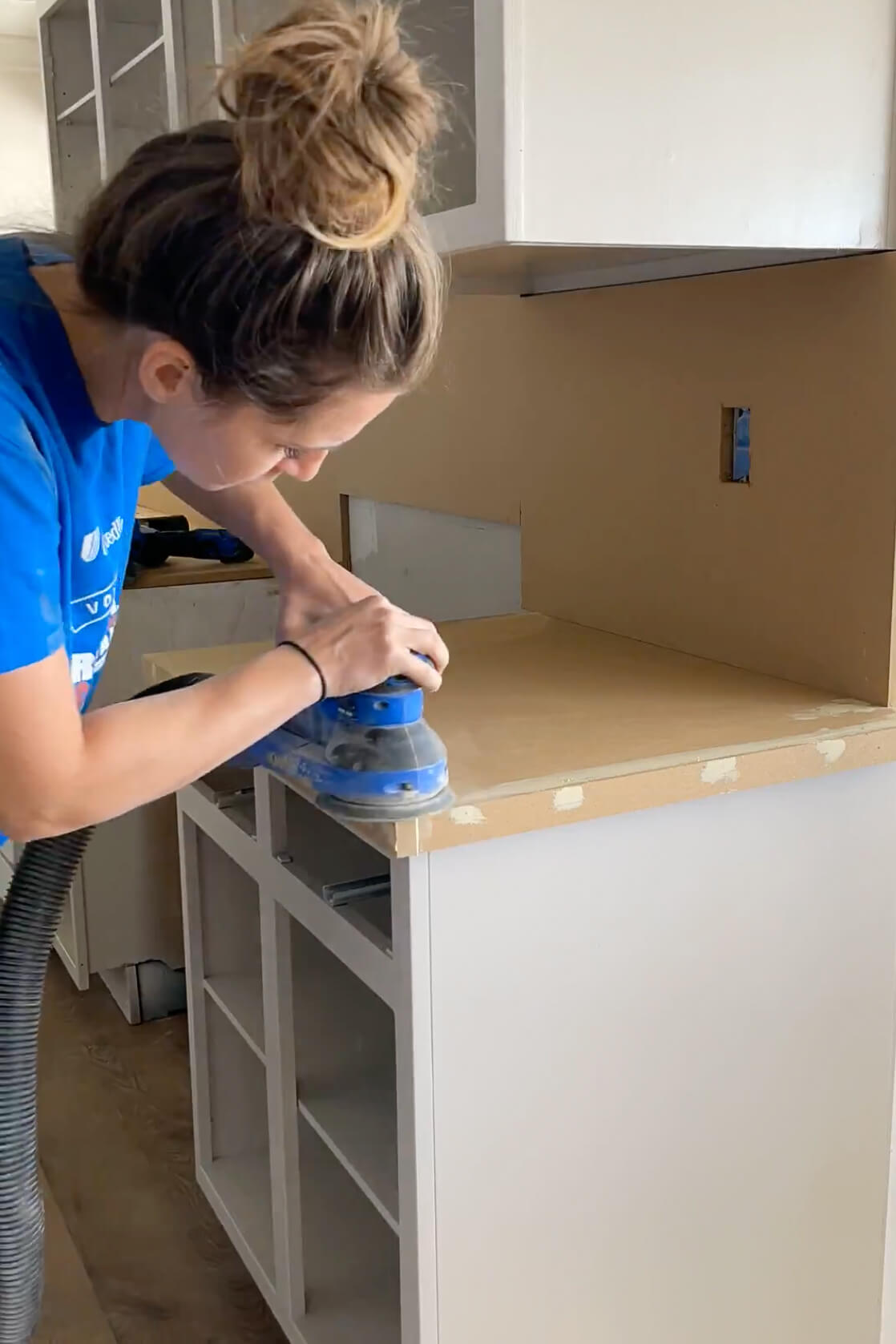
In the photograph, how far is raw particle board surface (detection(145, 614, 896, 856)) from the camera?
3.52 ft

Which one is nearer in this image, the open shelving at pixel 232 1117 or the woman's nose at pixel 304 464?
the woman's nose at pixel 304 464

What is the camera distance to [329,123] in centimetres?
72

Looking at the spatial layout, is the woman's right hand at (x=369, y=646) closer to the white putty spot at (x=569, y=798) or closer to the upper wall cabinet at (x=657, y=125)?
the white putty spot at (x=569, y=798)

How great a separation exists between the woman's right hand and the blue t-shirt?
191 mm

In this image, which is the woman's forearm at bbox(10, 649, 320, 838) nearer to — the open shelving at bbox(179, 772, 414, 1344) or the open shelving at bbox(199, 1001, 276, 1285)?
the open shelving at bbox(179, 772, 414, 1344)

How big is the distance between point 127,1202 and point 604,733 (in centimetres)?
115

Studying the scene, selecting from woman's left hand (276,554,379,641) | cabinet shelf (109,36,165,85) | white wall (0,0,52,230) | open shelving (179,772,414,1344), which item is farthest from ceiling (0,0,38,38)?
woman's left hand (276,554,379,641)

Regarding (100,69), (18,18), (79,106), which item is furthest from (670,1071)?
(18,18)

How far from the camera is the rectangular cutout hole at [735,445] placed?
1.45 metres

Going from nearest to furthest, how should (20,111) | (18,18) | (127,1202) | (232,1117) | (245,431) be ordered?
(245,431), (232,1117), (127,1202), (18,18), (20,111)

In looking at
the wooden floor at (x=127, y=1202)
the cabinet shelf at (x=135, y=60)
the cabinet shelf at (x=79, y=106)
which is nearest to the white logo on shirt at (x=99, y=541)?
the wooden floor at (x=127, y=1202)

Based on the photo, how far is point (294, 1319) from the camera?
146cm

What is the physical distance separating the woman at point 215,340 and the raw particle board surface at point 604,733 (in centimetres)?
19

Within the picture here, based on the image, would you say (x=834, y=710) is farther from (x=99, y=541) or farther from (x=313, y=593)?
(x=99, y=541)
